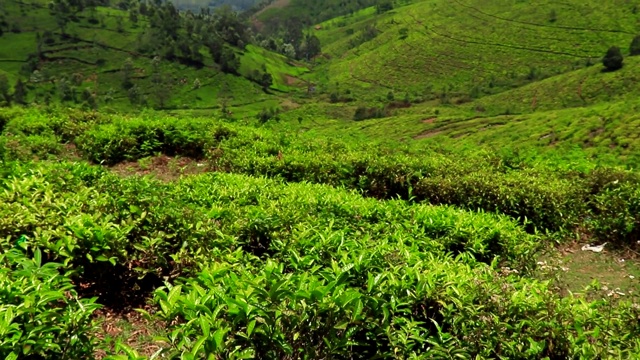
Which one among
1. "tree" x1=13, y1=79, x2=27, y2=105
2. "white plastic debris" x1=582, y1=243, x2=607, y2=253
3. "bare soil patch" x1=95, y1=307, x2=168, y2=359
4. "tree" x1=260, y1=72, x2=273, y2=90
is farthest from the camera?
"tree" x1=260, y1=72, x2=273, y2=90

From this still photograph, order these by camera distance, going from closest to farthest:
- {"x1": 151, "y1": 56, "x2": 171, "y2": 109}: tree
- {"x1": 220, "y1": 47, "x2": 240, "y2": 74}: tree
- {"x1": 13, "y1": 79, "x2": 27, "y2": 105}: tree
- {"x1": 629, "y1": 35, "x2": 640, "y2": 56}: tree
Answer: {"x1": 13, "y1": 79, "x2": 27, "y2": 105}: tree → {"x1": 629, "y1": 35, "x2": 640, "y2": 56}: tree → {"x1": 151, "y1": 56, "x2": 171, "y2": 109}: tree → {"x1": 220, "y1": 47, "x2": 240, "y2": 74}: tree

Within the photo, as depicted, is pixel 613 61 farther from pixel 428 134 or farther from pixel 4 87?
pixel 4 87

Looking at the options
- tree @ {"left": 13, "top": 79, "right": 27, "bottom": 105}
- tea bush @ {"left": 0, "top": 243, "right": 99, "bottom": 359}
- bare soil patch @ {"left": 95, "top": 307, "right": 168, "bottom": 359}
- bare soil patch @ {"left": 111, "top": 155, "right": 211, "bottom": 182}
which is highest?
tea bush @ {"left": 0, "top": 243, "right": 99, "bottom": 359}

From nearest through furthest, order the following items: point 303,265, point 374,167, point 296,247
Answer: point 303,265 < point 296,247 < point 374,167

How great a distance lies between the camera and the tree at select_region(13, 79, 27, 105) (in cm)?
9768

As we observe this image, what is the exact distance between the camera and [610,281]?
691 centimetres

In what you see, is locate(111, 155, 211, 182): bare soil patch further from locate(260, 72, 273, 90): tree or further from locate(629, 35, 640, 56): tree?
locate(260, 72, 273, 90): tree

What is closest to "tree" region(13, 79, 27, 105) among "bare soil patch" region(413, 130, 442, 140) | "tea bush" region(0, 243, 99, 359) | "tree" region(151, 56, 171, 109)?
"tree" region(151, 56, 171, 109)

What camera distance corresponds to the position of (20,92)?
100 m

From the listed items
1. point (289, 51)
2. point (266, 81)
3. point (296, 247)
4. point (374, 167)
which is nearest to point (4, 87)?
point (266, 81)

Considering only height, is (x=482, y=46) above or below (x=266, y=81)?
above

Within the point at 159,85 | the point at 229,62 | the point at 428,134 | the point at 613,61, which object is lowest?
the point at 428,134

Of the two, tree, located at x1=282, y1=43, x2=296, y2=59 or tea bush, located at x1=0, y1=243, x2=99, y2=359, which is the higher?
tea bush, located at x1=0, y1=243, x2=99, y2=359

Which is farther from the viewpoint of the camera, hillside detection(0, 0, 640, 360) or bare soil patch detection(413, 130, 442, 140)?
bare soil patch detection(413, 130, 442, 140)
